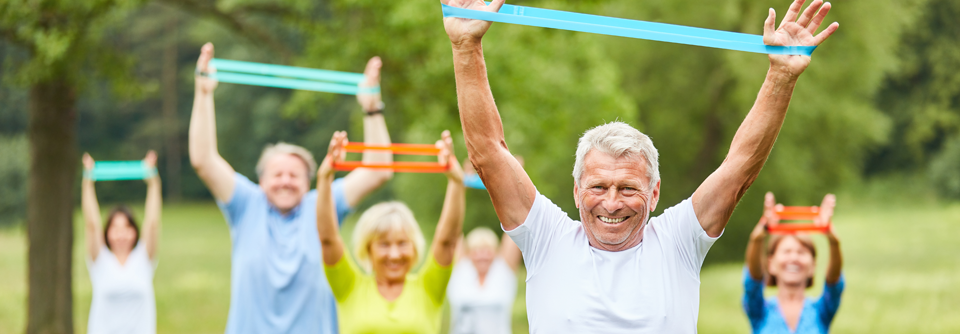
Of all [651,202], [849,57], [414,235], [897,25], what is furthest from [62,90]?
[897,25]

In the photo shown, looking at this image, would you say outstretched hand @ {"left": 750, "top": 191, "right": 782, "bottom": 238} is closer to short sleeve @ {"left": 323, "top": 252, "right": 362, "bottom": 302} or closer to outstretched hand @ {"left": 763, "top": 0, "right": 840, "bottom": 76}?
short sleeve @ {"left": 323, "top": 252, "right": 362, "bottom": 302}

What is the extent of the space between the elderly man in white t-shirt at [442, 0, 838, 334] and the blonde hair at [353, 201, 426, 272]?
65.3 inches

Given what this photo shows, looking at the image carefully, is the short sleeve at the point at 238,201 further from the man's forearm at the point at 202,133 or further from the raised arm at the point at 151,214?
the raised arm at the point at 151,214

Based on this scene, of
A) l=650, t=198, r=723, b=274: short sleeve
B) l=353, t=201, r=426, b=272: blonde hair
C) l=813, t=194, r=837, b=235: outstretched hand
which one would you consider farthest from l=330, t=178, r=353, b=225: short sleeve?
l=813, t=194, r=837, b=235: outstretched hand

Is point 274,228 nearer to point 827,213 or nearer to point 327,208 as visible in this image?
point 327,208

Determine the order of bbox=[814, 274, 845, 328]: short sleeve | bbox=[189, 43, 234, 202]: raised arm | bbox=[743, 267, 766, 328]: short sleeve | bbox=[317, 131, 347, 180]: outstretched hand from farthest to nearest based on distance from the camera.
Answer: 1. bbox=[743, 267, 766, 328]: short sleeve
2. bbox=[814, 274, 845, 328]: short sleeve
3. bbox=[189, 43, 234, 202]: raised arm
4. bbox=[317, 131, 347, 180]: outstretched hand

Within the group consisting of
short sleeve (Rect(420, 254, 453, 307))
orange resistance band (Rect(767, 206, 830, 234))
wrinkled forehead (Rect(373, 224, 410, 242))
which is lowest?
short sleeve (Rect(420, 254, 453, 307))

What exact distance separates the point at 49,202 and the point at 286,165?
7.41 meters

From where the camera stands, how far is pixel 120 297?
6602mm

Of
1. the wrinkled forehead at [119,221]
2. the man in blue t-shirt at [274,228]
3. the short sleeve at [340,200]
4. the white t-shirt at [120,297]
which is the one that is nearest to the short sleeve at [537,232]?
the man in blue t-shirt at [274,228]

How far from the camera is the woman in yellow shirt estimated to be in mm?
3832

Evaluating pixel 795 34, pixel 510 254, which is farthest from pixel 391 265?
pixel 510 254

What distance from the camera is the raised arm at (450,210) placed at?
391cm

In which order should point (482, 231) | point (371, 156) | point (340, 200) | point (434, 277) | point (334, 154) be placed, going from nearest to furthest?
point (334, 154)
point (434, 277)
point (340, 200)
point (371, 156)
point (482, 231)
